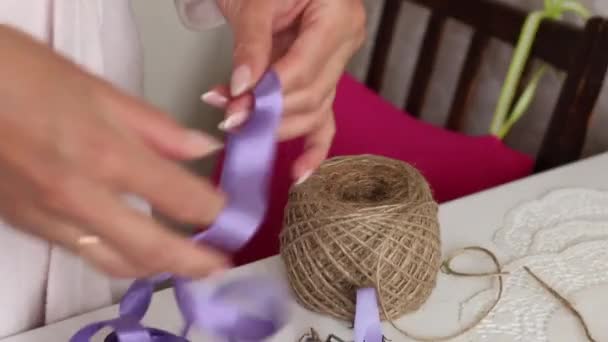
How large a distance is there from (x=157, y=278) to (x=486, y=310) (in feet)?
0.97

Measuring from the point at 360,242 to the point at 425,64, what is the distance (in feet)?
2.05

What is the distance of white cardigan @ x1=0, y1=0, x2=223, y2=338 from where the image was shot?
0.51 meters

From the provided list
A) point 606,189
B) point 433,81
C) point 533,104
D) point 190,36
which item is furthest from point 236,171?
point 190,36

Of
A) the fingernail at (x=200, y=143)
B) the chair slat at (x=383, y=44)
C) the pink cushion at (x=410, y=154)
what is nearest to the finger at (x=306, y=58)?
the fingernail at (x=200, y=143)

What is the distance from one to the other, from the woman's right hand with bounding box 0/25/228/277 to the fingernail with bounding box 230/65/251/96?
0.12m

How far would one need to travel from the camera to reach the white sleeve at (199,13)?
1.97 feet

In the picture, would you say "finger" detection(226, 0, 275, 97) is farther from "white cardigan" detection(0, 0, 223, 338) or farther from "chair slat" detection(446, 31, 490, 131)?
"chair slat" detection(446, 31, 490, 131)

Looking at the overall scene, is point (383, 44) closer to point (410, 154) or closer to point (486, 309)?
point (410, 154)

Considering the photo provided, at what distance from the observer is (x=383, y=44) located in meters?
1.20

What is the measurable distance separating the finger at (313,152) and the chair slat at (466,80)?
572 mm

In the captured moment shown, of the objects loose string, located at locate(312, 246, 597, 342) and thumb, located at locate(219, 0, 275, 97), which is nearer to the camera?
thumb, located at locate(219, 0, 275, 97)

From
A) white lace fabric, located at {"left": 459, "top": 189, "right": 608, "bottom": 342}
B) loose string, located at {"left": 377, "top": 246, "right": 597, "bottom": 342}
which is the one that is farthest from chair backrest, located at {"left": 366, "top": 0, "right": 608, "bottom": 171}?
loose string, located at {"left": 377, "top": 246, "right": 597, "bottom": 342}

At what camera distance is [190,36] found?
1.36 m

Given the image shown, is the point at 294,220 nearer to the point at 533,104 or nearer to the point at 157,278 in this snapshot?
the point at 157,278
